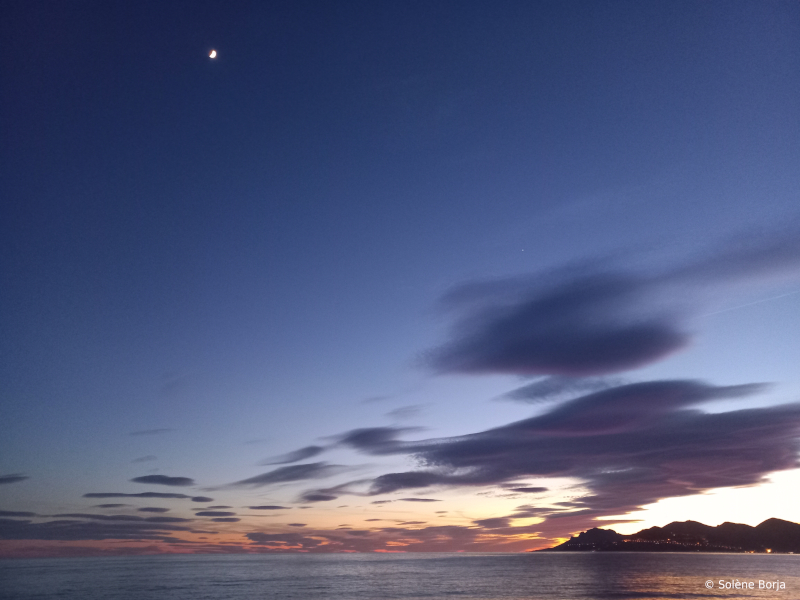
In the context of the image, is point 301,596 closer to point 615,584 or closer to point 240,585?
point 240,585

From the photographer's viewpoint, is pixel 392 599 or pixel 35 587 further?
pixel 35 587

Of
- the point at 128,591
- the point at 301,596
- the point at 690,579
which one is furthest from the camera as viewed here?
the point at 690,579

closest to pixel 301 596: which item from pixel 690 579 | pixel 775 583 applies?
pixel 690 579

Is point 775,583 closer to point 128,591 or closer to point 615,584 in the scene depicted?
point 615,584

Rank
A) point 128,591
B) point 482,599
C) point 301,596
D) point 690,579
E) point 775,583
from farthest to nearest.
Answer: point 690,579
point 775,583
point 128,591
point 301,596
point 482,599

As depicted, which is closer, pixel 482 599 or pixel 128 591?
pixel 482 599

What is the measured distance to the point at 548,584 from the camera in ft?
469

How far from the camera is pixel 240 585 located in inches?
5674

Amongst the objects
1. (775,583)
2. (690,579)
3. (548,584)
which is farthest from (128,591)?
(775,583)

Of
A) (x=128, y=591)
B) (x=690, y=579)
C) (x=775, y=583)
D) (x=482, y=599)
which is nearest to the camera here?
(x=482, y=599)

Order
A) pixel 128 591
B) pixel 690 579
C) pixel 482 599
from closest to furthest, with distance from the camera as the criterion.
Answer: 1. pixel 482 599
2. pixel 128 591
3. pixel 690 579

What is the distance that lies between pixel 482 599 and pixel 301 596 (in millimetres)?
40314

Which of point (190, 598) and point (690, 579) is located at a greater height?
point (190, 598)

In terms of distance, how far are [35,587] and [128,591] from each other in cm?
3618
